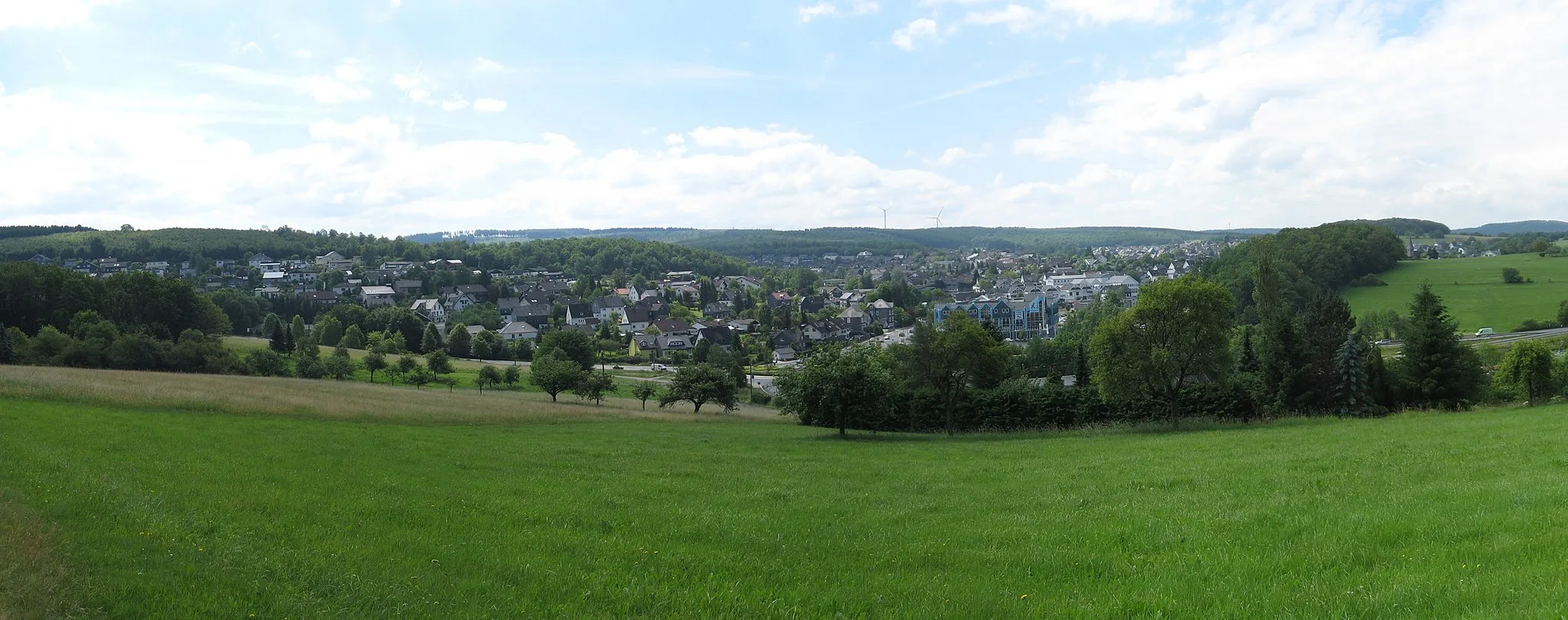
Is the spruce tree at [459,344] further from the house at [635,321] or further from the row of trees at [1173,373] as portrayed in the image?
the row of trees at [1173,373]

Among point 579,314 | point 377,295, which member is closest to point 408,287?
point 377,295

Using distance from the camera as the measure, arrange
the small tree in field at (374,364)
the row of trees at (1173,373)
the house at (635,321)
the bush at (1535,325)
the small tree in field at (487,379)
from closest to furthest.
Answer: the row of trees at (1173,373) → the small tree in field at (487,379) → the small tree in field at (374,364) → the bush at (1535,325) → the house at (635,321)

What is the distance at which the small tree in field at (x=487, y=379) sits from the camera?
75.0 meters

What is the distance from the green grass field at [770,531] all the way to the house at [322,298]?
146749 mm

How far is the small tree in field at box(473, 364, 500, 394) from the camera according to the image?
75.0 m

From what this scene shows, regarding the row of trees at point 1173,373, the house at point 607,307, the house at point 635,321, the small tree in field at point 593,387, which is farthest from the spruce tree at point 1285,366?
the house at point 607,307

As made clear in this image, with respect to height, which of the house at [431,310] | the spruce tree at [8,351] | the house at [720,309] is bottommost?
the house at [720,309]

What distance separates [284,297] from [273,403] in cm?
12698

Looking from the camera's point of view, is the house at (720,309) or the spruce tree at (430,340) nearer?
the spruce tree at (430,340)

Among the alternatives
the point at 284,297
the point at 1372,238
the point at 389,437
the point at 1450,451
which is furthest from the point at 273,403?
the point at 1372,238

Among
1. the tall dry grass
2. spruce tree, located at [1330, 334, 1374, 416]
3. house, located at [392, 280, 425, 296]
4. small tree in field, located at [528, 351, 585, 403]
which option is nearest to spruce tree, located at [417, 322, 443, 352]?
small tree in field, located at [528, 351, 585, 403]

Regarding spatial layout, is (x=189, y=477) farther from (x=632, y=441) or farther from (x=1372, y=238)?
(x=1372, y=238)

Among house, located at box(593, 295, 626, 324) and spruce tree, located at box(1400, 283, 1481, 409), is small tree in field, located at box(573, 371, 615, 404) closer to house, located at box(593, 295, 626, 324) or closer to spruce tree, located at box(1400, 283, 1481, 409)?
spruce tree, located at box(1400, 283, 1481, 409)

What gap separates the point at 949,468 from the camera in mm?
23344
